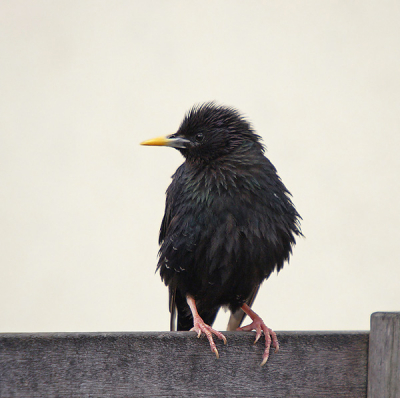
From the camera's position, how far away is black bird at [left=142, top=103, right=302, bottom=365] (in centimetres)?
218

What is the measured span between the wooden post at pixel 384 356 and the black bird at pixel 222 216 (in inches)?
18.7

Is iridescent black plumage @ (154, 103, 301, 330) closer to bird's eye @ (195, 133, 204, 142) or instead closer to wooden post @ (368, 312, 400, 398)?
bird's eye @ (195, 133, 204, 142)

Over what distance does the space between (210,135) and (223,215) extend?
18.6 inches

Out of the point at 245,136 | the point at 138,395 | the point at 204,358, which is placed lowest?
the point at 138,395

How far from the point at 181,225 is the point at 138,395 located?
93 cm

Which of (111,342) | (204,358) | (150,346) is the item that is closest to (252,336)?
(204,358)

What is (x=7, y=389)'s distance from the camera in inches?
54.0

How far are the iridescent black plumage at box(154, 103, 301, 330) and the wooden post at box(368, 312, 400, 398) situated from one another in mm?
688

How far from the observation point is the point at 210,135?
95.5 inches

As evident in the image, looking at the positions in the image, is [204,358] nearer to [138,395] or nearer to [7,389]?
[138,395]

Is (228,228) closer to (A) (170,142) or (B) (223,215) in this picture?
(B) (223,215)

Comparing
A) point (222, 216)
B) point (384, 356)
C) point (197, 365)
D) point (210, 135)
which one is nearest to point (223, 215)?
point (222, 216)

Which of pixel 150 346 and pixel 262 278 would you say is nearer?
pixel 150 346

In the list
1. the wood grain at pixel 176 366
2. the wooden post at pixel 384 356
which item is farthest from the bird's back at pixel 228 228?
the wooden post at pixel 384 356
